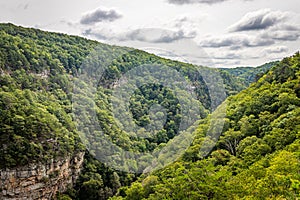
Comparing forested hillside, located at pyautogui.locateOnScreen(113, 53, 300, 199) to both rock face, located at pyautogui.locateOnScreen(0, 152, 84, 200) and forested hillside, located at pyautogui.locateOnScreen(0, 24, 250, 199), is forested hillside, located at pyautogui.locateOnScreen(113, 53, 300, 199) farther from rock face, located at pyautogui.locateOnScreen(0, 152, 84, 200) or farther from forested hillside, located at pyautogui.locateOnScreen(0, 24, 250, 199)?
forested hillside, located at pyautogui.locateOnScreen(0, 24, 250, 199)

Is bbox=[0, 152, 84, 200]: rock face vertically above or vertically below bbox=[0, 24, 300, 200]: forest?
below

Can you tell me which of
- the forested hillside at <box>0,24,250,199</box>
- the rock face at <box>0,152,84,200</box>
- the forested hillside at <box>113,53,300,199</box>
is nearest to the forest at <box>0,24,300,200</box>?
the forested hillside at <box>113,53,300,199</box>

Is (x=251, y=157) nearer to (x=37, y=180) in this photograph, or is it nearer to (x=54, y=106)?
(x=37, y=180)

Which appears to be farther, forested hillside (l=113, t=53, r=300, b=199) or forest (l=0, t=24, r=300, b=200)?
forest (l=0, t=24, r=300, b=200)

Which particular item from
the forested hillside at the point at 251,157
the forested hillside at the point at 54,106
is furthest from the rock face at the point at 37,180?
the forested hillside at the point at 251,157

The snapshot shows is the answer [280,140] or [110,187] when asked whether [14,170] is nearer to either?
[110,187]

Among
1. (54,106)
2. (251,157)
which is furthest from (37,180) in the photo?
(251,157)

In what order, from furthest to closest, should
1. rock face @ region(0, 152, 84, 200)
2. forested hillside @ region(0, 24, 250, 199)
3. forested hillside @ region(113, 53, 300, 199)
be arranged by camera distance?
forested hillside @ region(0, 24, 250, 199) → rock face @ region(0, 152, 84, 200) → forested hillside @ region(113, 53, 300, 199)
